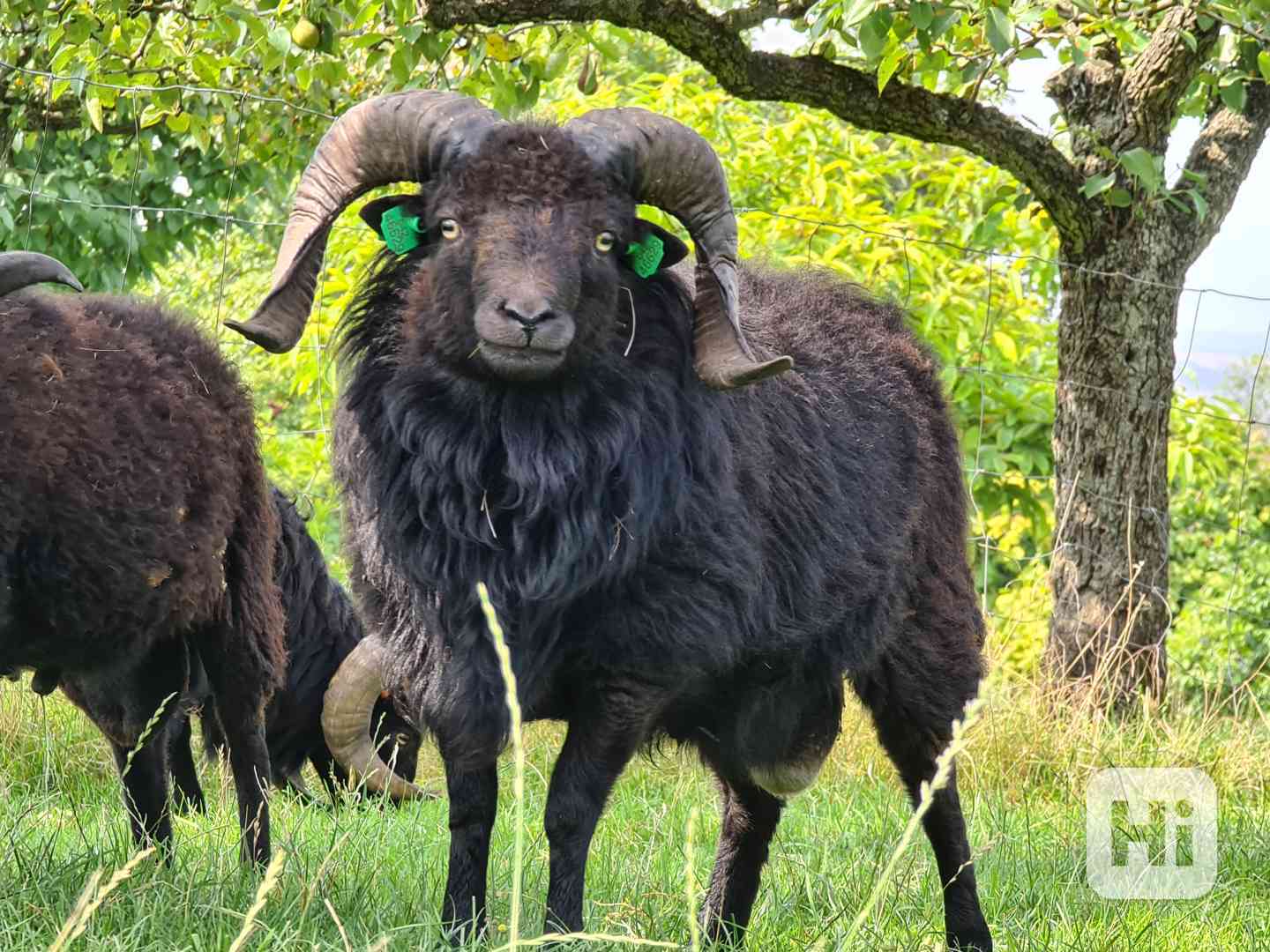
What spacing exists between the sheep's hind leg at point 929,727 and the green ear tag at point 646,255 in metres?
1.43

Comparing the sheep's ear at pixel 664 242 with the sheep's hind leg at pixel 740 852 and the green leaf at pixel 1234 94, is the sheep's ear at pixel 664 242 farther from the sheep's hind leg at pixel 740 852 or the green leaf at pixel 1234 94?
the green leaf at pixel 1234 94

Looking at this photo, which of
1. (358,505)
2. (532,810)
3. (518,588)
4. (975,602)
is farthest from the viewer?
(532,810)

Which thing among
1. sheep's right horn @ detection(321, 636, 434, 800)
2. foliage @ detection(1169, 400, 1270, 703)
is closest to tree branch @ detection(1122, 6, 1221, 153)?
foliage @ detection(1169, 400, 1270, 703)

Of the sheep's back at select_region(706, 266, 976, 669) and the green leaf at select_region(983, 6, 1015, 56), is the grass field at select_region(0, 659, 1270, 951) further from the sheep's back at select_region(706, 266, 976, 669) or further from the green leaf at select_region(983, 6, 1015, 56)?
the green leaf at select_region(983, 6, 1015, 56)

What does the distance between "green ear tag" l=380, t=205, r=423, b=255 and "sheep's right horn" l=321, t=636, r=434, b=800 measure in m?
3.15

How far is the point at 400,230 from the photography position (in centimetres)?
399

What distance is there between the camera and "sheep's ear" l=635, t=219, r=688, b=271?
395cm

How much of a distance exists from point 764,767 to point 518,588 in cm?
118

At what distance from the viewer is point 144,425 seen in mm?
4652

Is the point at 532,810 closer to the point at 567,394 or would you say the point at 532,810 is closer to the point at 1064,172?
the point at 567,394

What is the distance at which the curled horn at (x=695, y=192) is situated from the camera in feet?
12.6

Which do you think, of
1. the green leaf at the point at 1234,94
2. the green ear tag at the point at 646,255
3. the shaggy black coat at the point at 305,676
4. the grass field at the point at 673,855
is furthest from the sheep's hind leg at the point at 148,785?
the green leaf at the point at 1234,94

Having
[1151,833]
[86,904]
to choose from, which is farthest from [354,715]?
[86,904]

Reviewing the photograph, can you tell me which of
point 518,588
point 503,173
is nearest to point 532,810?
point 518,588
